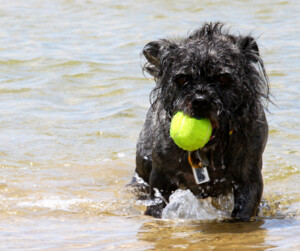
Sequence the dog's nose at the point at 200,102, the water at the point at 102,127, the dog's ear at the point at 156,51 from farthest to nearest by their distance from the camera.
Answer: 1. the dog's ear at the point at 156,51
2. the water at the point at 102,127
3. the dog's nose at the point at 200,102

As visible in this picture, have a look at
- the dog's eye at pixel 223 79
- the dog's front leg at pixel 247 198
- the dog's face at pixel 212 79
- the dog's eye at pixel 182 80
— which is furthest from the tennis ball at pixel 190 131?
the dog's front leg at pixel 247 198

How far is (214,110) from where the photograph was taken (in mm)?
5039

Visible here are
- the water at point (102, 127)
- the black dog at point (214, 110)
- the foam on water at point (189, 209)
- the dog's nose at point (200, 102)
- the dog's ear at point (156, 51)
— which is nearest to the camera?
the dog's nose at point (200, 102)

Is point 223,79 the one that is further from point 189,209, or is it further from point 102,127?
point 102,127

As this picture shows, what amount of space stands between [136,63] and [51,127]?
12.3ft

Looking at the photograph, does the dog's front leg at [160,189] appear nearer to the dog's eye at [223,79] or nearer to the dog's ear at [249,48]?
the dog's eye at [223,79]

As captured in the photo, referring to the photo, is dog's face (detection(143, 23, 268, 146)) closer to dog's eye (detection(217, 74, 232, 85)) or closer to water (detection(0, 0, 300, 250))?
dog's eye (detection(217, 74, 232, 85))

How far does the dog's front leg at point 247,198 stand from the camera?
5.83 m

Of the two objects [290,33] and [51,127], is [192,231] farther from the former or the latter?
[290,33]

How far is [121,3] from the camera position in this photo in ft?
57.1

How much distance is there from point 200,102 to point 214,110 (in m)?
0.13

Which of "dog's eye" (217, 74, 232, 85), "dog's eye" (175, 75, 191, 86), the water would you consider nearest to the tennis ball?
"dog's eye" (175, 75, 191, 86)

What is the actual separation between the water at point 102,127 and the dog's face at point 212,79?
986mm

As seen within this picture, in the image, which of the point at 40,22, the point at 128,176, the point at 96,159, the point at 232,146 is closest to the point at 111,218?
the point at 232,146
